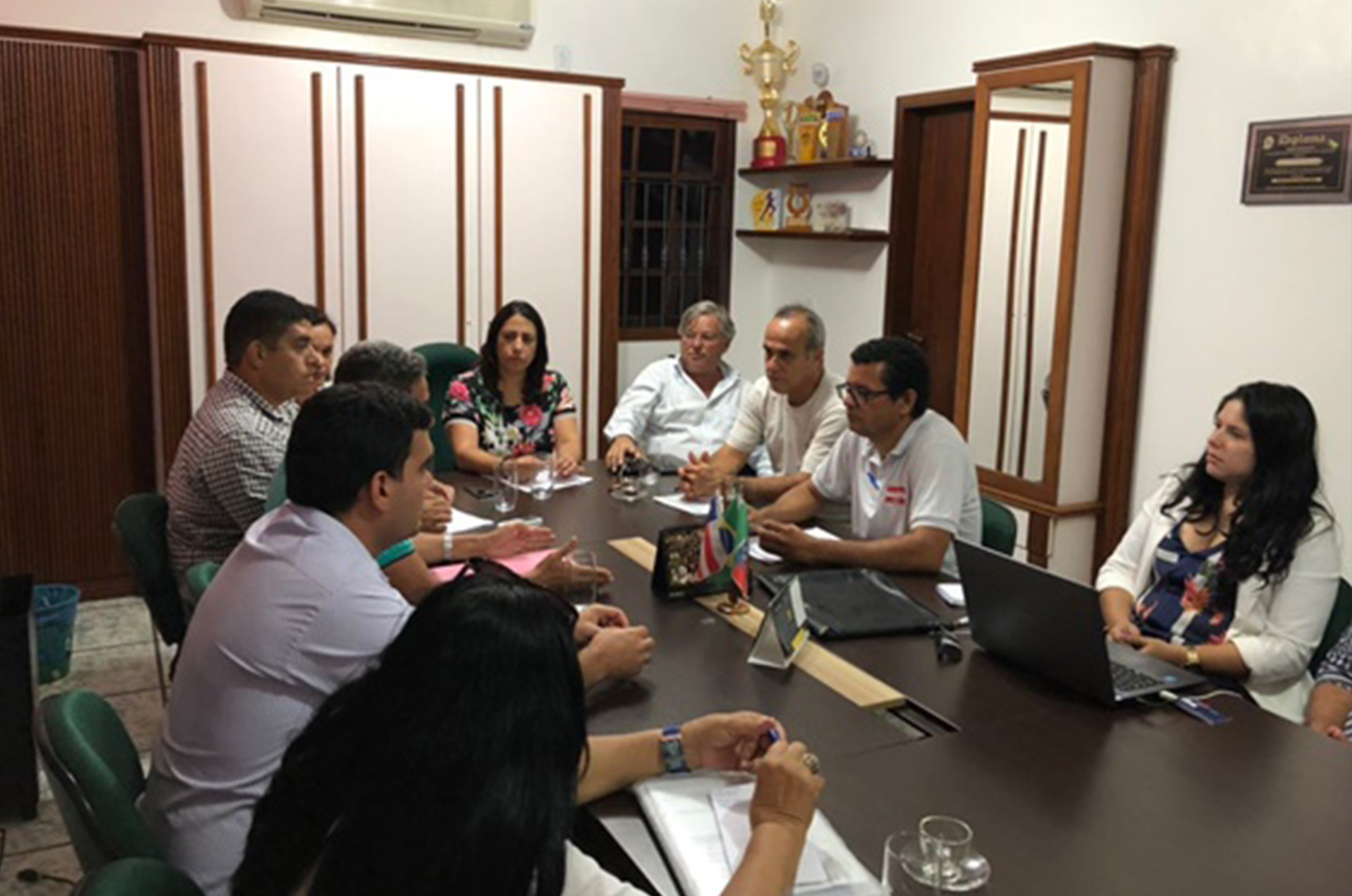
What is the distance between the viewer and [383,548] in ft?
6.09

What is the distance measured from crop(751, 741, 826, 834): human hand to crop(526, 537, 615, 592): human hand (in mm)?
922

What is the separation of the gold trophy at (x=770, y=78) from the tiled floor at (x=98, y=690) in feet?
11.6

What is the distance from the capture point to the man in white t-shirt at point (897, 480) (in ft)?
8.56

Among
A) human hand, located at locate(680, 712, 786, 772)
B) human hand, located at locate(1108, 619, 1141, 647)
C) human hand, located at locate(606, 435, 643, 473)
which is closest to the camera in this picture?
human hand, located at locate(680, 712, 786, 772)

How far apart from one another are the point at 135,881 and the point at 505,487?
199cm

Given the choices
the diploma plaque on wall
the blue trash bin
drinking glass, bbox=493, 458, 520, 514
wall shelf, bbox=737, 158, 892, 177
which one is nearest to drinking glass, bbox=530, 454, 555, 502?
drinking glass, bbox=493, 458, 520, 514

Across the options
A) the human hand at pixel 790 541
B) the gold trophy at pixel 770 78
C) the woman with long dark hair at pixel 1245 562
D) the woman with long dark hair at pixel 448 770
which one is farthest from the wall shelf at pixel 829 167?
the woman with long dark hair at pixel 448 770

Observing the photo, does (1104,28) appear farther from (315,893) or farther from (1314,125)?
(315,893)

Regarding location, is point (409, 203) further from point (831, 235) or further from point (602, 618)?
point (602, 618)

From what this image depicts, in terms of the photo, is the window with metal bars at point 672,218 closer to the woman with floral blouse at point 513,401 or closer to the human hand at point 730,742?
the woman with floral blouse at point 513,401

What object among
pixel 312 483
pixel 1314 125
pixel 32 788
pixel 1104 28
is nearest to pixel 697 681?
pixel 312 483

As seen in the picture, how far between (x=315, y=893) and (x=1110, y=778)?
110 cm

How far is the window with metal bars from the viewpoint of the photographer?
574 centimetres

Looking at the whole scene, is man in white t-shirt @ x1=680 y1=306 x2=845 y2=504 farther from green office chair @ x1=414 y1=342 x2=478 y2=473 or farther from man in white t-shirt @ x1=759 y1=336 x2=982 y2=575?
green office chair @ x1=414 y1=342 x2=478 y2=473
